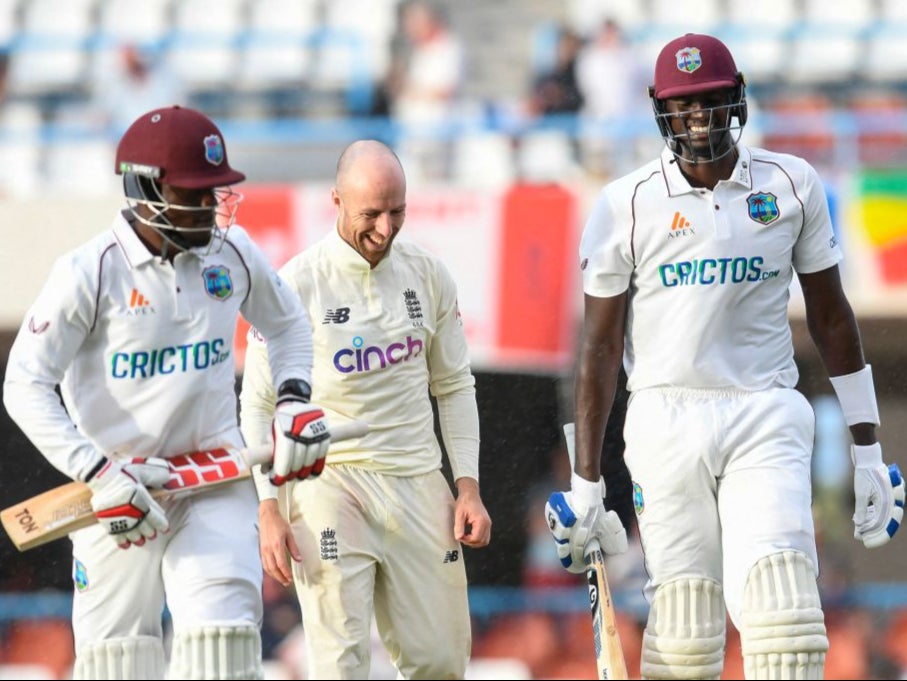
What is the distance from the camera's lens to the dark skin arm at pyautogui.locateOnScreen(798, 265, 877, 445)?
4910 mm

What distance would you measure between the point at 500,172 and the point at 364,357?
19.8ft

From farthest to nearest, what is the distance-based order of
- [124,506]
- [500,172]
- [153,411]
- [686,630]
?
[500,172] < [686,630] < [153,411] < [124,506]

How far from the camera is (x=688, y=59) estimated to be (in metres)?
4.79

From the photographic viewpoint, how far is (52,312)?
4203mm

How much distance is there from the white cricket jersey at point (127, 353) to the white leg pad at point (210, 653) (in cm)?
47

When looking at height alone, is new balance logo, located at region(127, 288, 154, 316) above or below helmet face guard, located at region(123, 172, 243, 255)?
below

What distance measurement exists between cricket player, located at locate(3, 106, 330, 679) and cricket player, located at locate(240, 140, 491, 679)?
600 millimetres

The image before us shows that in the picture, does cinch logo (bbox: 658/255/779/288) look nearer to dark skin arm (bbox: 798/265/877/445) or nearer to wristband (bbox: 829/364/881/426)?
dark skin arm (bbox: 798/265/877/445)

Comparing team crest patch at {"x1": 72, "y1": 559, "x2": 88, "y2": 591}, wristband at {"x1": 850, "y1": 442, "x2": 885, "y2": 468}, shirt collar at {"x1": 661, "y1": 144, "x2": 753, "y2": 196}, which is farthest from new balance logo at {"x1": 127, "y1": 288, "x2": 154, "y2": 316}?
wristband at {"x1": 850, "y1": 442, "x2": 885, "y2": 468}

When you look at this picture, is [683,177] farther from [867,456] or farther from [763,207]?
[867,456]

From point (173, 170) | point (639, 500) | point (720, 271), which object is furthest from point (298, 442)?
point (720, 271)

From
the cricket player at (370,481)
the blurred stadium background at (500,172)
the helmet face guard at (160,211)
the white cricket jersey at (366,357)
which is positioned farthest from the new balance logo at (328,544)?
the blurred stadium background at (500,172)

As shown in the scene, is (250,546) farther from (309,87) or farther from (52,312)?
(309,87)

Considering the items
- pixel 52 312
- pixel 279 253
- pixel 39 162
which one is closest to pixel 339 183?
pixel 52 312
